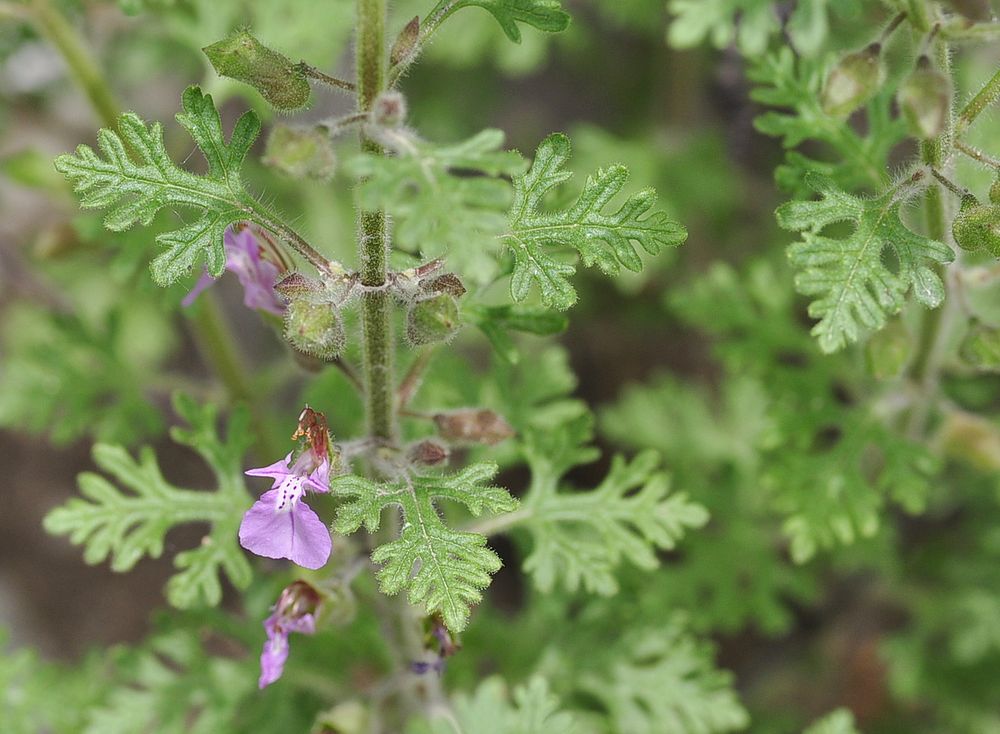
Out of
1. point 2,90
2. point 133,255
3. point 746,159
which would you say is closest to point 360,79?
point 133,255

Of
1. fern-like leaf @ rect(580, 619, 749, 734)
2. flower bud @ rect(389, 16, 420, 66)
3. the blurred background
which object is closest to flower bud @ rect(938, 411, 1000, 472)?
the blurred background

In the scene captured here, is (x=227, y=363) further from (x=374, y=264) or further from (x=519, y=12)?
(x=519, y=12)

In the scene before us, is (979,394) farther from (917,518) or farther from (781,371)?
(917,518)

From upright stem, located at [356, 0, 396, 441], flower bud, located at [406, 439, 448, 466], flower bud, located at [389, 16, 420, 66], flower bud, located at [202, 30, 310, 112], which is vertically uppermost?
flower bud, located at [202, 30, 310, 112]

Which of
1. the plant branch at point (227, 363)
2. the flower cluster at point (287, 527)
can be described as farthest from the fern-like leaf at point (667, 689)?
the flower cluster at point (287, 527)

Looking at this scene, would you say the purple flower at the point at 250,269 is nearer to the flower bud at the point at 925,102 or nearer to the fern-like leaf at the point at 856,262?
the fern-like leaf at the point at 856,262

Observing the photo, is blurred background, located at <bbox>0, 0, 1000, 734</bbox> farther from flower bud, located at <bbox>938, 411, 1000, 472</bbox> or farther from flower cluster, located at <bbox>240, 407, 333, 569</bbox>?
flower cluster, located at <bbox>240, 407, 333, 569</bbox>
